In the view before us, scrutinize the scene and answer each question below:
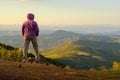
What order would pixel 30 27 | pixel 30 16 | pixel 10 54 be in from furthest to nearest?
pixel 10 54 → pixel 30 27 → pixel 30 16

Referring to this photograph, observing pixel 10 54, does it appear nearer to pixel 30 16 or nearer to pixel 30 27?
pixel 30 27

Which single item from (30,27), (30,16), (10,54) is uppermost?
(30,16)

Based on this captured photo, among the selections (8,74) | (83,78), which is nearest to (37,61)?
(83,78)

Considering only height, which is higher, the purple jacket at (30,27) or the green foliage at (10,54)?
the purple jacket at (30,27)

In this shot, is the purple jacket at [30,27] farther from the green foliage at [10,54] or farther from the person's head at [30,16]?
the green foliage at [10,54]

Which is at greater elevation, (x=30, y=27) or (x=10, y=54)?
(x=30, y=27)

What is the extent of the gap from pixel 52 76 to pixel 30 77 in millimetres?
1820

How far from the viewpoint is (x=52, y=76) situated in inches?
747

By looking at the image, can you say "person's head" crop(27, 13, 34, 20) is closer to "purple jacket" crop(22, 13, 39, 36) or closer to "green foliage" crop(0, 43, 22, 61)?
"purple jacket" crop(22, 13, 39, 36)

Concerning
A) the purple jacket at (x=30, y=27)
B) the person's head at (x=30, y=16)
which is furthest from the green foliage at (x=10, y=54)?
the person's head at (x=30, y=16)

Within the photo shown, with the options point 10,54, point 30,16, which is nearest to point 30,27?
point 30,16

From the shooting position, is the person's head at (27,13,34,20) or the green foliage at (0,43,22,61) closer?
the person's head at (27,13,34,20)

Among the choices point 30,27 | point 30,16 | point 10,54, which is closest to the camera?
point 30,16

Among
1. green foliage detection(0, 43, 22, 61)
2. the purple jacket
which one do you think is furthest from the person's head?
green foliage detection(0, 43, 22, 61)
